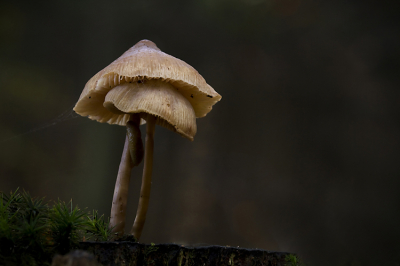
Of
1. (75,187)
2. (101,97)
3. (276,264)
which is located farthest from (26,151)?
(276,264)

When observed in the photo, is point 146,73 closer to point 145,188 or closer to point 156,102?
point 156,102

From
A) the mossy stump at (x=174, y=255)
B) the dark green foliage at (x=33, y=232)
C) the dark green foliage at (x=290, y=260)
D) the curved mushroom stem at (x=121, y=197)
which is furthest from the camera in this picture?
the curved mushroom stem at (x=121, y=197)

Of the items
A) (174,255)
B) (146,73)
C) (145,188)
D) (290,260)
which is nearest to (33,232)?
(174,255)

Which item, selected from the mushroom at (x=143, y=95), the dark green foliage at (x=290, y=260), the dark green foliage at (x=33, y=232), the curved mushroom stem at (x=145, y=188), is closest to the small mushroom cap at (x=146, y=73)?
the mushroom at (x=143, y=95)

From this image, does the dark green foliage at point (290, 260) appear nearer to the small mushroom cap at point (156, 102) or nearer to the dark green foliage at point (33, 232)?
the small mushroom cap at point (156, 102)

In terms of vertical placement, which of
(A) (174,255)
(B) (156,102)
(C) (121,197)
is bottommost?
(A) (174,255)

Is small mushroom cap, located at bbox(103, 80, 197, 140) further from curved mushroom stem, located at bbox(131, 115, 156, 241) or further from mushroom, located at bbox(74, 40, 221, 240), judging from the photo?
curved mushroom stem, located at bbox(131, 115, 156, 241)

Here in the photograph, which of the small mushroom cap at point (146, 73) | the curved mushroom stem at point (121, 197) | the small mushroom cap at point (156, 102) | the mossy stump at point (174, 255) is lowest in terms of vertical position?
the mossy stump at point (174, 255)
